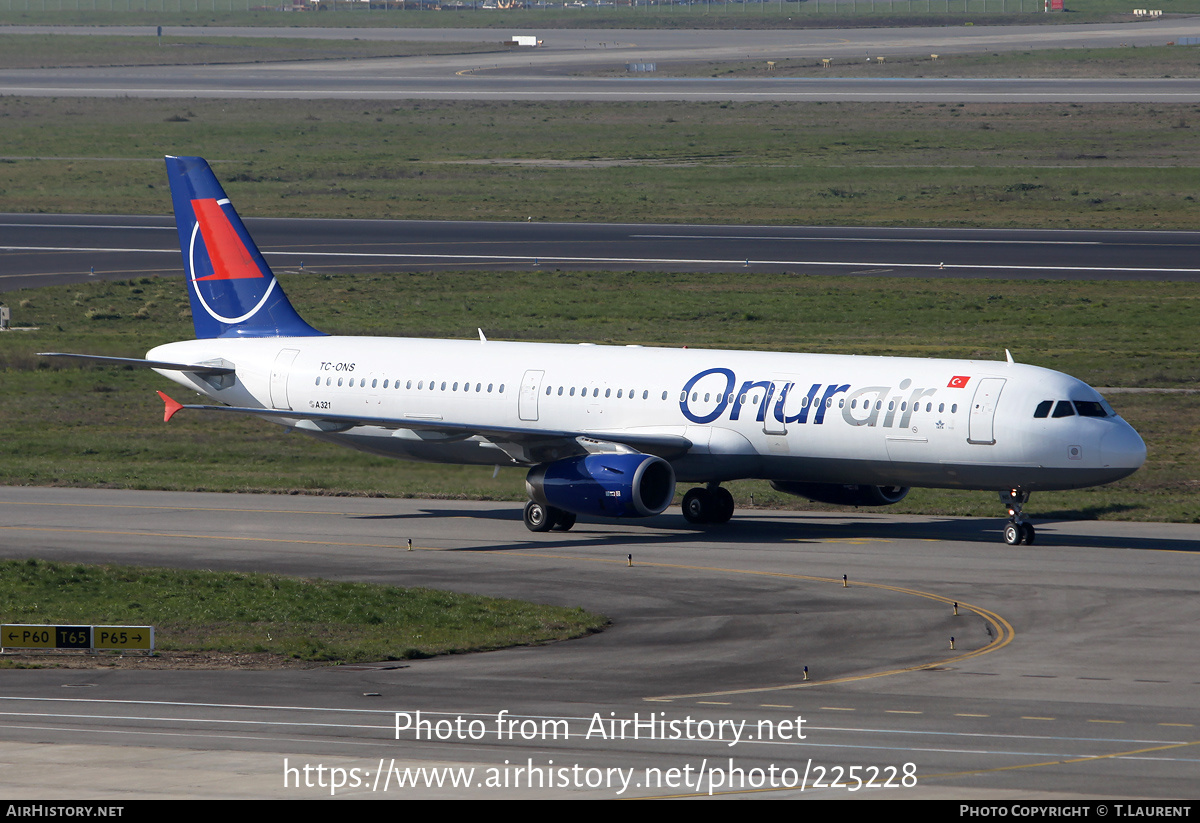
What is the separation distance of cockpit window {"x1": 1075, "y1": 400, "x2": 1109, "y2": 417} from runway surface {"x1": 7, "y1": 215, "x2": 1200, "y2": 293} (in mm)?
A: 48329

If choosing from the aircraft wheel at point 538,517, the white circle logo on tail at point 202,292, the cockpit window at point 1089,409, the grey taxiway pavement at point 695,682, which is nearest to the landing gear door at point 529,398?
the aircraft wheel at point 538,517

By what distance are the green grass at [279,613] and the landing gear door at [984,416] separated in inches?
512

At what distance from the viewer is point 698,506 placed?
47.2m

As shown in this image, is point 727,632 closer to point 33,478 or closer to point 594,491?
point 594,491

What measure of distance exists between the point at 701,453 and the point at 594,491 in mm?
3415

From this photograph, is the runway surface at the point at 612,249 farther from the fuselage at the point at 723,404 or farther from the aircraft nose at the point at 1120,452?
the aircraft nose at the point at 1120,452

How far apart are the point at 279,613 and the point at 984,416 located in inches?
737

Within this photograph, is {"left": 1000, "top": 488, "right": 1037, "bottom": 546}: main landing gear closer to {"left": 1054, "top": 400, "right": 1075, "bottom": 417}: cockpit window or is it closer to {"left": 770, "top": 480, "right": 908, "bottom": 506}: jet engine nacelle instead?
{"left": 1054, "top": 400, "right": 1075, "bottom": 417}: cockpit window

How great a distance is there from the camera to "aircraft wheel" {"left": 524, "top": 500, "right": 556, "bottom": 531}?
1822 inches

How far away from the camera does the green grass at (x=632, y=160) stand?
122m

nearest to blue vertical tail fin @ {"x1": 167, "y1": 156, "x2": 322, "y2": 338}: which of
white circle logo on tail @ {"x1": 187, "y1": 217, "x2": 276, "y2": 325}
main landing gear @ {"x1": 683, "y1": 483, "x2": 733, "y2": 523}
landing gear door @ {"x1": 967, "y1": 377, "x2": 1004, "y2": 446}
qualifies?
white circle logo on tail @ {"x1": 187, "y1": 217, "x2": 276, "y2": 325}

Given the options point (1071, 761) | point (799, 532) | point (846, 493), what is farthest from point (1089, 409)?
point (1071, 761)

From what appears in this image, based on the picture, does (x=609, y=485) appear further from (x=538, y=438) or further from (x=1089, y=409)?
(x=1089, y=409)

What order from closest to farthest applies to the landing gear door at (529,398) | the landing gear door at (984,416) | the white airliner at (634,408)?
the landing gear door at (984,416) → the white airliner at (634,408) → the landing gear door at (529,398)
